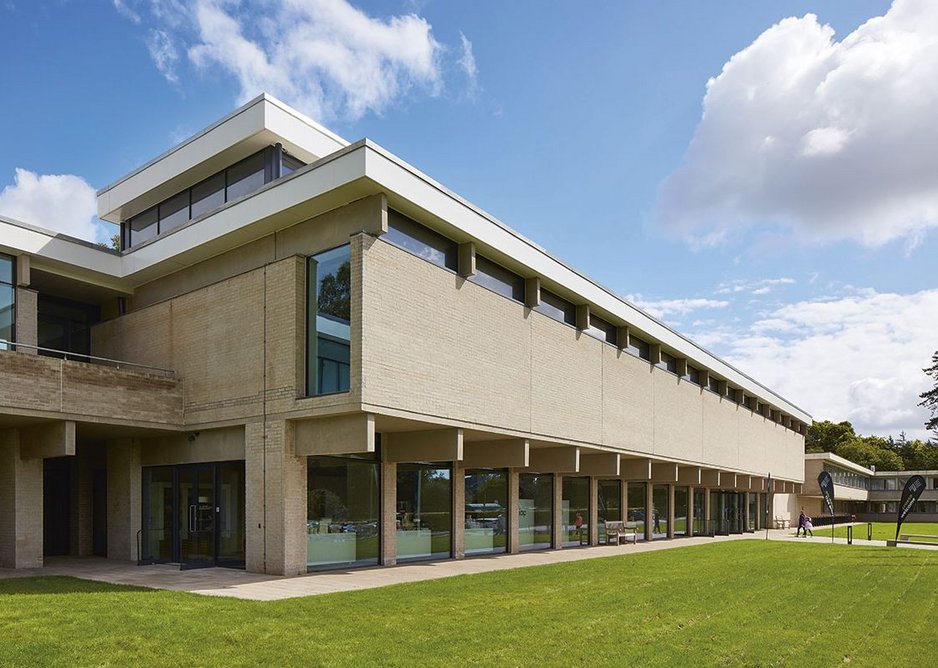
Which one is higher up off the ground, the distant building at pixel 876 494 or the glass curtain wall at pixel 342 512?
the glass curtain wall at pixel 342 512

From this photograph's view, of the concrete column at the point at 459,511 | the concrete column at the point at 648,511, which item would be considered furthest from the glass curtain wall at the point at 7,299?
the concrete column at the point at 648,511

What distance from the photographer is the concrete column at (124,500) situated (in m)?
23.1

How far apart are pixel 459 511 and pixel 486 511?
1787mm

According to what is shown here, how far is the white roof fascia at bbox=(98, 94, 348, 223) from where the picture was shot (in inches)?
861

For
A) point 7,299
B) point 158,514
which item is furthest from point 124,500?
point 7,299

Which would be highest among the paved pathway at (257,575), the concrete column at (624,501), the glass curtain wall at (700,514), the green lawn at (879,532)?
the paved pathway at (257,575)

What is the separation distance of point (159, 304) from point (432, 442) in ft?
29.8

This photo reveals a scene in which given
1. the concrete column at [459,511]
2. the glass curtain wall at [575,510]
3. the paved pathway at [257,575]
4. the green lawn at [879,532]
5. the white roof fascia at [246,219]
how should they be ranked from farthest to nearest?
the green lawn at [879,532]
the glass curtain wall at [575,510]
the concrete column at [459,511]
the white roof fascia at [246,219]
the paved pathway at [257,575]

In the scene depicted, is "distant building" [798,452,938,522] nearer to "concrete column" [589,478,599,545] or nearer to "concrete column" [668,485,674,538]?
"concrete column" [668,485,674,538]

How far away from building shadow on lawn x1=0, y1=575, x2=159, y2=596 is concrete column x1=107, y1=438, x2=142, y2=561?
528cm

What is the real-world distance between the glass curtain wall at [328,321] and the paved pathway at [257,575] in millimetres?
4198

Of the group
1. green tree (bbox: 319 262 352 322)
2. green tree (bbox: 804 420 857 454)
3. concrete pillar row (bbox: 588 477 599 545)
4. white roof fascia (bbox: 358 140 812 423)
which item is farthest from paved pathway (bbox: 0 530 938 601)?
green tree (bbox: 804 420 857 454)

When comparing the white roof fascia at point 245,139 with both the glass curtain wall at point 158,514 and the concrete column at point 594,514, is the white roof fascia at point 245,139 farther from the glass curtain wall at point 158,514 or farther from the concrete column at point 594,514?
the concrete column at point 594,514

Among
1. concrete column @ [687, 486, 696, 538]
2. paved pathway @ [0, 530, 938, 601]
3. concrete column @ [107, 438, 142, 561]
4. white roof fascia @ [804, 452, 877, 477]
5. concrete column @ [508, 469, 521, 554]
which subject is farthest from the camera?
white roof fascia @ [804, 452, 877, 477]
